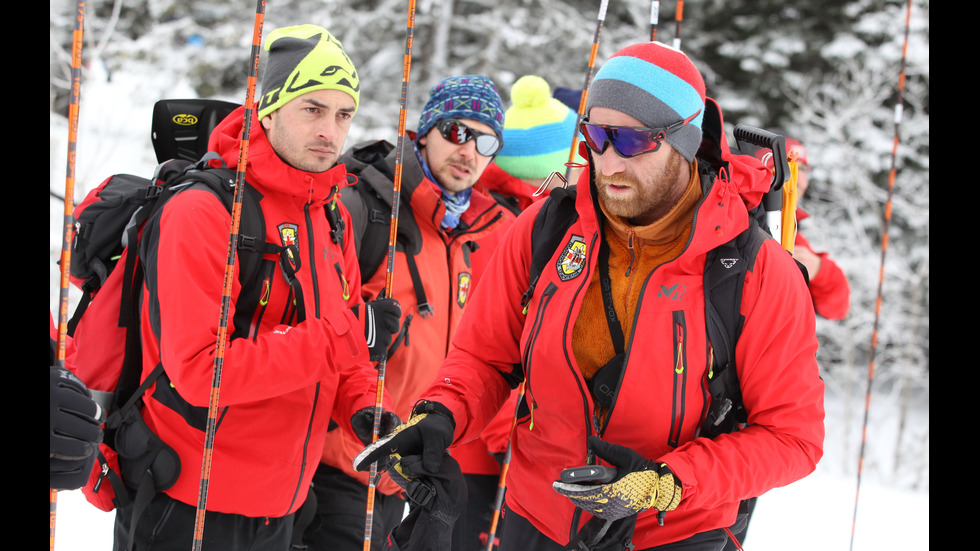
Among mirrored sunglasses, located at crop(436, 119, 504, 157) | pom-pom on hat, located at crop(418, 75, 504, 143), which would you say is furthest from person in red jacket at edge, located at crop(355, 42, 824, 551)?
pom-pom on hat, located at crop(418, 75, 504, 143)

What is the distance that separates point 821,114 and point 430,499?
1718cm

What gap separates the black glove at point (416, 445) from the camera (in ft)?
7.44

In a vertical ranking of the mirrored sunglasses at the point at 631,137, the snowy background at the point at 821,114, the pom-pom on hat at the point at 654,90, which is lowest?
the snowy background at the point at 821,114

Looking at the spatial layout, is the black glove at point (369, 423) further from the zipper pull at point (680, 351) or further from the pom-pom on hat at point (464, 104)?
the pom-pom on hat at point (464, 104)

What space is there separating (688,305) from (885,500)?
270 inches

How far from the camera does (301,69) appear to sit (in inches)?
Answer: 114

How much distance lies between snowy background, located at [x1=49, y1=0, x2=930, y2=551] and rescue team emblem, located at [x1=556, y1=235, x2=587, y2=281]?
888 cm

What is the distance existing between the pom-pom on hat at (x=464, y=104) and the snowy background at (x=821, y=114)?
24.2 feet

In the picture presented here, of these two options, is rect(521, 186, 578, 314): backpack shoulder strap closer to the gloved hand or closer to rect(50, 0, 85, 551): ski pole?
the gloved hand

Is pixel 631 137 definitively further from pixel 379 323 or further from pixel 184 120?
pixel 184 120

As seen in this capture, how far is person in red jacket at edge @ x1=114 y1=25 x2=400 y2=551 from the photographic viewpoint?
8.18ft

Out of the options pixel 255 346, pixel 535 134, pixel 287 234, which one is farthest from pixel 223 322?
pixel 535 134

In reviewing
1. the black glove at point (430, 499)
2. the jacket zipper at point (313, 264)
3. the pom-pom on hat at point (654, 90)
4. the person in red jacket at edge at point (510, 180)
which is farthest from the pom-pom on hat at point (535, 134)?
the black glove at point (430, 499)
